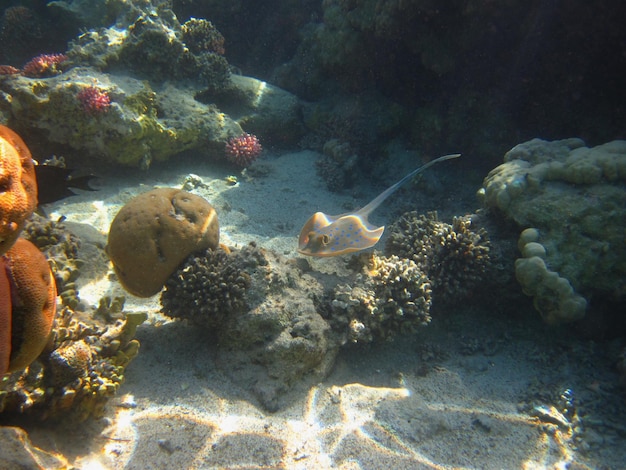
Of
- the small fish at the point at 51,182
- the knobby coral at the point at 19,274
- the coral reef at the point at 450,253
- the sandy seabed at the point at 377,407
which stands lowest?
the sandy seabed at the point at 377,407

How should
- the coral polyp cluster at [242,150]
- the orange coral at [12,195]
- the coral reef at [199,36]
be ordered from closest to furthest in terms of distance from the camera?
the orange coral at [12,195] → the coral polyp cluster at [242,150] → the coral reef at [199,36]

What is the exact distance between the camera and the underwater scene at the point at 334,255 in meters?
3.26

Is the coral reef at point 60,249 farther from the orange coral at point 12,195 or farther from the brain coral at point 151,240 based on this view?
the orange coral at point 12,195

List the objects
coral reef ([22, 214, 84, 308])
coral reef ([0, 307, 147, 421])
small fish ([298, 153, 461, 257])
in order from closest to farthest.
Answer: coral reef ([0, 307, 147, 421])
coral reef ([22, 214, 84, 308])
small fish ([298, 153, 461, 257])

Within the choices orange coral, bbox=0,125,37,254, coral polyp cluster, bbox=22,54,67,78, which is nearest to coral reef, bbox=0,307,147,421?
orange coral, bbox=0,125,37,254

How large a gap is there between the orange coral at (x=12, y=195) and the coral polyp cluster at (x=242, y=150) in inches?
242

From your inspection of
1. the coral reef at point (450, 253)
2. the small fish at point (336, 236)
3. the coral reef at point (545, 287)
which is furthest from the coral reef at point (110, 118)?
the coral reef at point (545, 287)

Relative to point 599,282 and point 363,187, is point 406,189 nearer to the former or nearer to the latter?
point 363,187

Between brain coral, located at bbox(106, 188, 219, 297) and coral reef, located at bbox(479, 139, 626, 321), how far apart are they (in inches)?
174

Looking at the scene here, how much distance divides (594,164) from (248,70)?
10417 millimetres

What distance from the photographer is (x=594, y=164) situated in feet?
16.0

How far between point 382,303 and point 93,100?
608 cm

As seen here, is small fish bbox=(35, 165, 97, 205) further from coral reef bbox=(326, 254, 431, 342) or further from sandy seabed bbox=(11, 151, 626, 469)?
coral reef bbox=(326, 254, 431, 342)

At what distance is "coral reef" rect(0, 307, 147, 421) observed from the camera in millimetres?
2855
